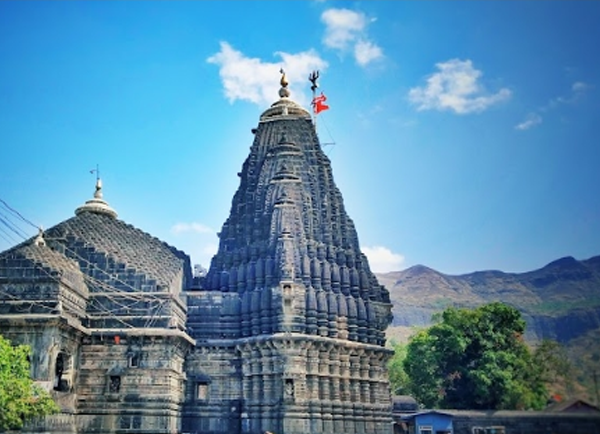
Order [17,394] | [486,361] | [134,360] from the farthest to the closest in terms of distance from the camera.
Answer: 1. [486,361]
2. [134,360]
3. [17,394]

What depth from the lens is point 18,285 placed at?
20.3m

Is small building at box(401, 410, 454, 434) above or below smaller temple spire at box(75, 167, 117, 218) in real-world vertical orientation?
below

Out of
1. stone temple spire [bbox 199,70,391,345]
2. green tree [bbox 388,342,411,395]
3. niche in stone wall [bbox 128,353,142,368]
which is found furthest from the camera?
green tree [bbox 388,342,411,395]

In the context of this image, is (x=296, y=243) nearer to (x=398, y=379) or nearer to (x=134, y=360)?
(x=134, y=360)

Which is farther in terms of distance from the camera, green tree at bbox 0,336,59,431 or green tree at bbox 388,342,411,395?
green tree at bbox 388,342,411,395

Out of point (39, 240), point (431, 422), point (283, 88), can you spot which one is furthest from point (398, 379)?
point (39, 240)

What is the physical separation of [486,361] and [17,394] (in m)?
27.3

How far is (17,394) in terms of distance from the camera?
1650 centimetres

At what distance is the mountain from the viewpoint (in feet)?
64.9

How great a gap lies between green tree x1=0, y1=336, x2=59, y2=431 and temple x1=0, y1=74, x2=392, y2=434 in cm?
166

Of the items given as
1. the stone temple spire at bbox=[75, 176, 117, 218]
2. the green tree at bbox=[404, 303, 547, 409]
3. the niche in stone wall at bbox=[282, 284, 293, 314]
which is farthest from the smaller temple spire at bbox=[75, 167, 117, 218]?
the green tree at bbox=[404, 303, 547, 409]

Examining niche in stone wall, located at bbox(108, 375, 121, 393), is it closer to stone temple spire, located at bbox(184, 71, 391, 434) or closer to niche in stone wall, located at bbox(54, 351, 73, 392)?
niche in stone wall, located at bbox(54, 351, 73, 392)

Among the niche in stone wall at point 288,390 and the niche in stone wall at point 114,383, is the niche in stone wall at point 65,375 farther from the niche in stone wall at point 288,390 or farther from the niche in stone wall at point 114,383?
the niche in stone wall at point 288,390

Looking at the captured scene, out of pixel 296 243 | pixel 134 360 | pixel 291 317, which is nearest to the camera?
pixel 134 360
